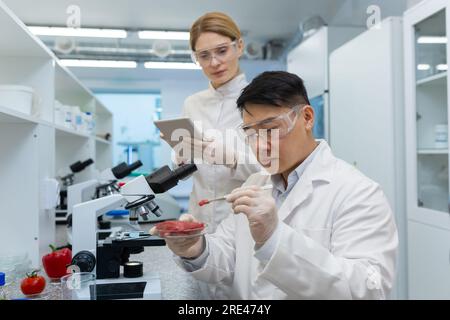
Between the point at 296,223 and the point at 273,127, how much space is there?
227 mm

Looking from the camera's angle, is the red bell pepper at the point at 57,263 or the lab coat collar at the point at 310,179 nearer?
the lab coat collar at the point at 310,179

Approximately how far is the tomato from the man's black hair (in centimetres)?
78

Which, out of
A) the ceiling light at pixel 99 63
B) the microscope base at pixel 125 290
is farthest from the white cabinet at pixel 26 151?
the ceiling light at pixel 99 63

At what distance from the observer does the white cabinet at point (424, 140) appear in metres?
1.89

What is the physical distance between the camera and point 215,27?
126 cm

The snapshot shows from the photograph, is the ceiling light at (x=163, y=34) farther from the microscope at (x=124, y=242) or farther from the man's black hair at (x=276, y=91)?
the man's black hair at (x=276, y=91)

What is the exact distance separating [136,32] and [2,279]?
11.7 feet

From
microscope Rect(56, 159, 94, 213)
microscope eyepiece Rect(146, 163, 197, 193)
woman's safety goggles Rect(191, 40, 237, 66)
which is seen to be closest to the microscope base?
microscope eyepiece Rect(146, 163, 197, 193)

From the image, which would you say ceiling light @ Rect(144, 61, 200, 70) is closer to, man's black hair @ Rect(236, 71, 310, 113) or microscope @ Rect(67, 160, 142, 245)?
microscope @ Rect(67, 160, 142, 245)

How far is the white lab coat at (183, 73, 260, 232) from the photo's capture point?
4.49 ft

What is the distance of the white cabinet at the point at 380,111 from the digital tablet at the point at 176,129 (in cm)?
143

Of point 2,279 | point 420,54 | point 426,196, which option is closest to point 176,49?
point 420,54

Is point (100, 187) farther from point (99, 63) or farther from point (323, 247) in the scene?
point (99, 63)

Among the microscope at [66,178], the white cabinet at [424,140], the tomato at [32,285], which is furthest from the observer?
the microscope at [66,178]
